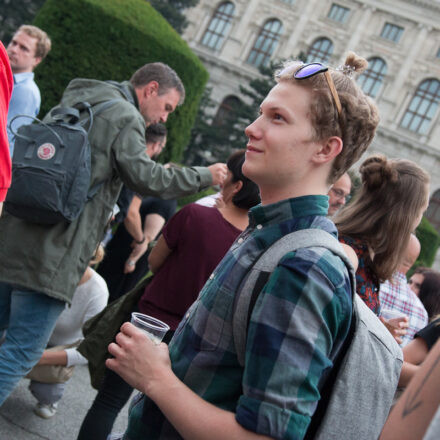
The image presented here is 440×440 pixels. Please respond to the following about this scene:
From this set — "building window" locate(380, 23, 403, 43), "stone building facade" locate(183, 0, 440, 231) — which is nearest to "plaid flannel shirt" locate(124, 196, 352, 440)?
"stone building facade" locate(183, 0, 440, 231)

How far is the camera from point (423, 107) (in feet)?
107

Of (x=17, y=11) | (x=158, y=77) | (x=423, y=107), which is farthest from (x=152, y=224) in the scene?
(x=423, y=107)

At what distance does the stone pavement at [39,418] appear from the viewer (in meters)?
3.13

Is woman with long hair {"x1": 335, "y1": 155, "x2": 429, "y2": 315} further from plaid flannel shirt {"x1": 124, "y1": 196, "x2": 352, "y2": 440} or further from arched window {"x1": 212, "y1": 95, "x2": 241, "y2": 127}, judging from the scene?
arched window {"x1": 212, "y1": 95, "x2": 241, "y2": 127}

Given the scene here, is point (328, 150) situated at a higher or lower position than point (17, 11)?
lower

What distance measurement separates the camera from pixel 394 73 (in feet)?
107

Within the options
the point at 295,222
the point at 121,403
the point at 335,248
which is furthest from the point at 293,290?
the point at 121,403

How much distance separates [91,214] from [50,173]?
1.17 feet

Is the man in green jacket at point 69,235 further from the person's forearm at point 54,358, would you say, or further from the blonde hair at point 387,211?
the blonde hair at point 387,211

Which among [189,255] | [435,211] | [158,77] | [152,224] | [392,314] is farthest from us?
[435,211]

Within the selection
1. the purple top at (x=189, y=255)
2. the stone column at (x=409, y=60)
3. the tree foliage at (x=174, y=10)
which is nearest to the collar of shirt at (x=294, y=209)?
the purple top at (x=189, y=255)

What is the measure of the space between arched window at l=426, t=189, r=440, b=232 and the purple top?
32125 mm

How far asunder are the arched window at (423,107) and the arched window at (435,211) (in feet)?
13.3

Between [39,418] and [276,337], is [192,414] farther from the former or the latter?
[39,418]
